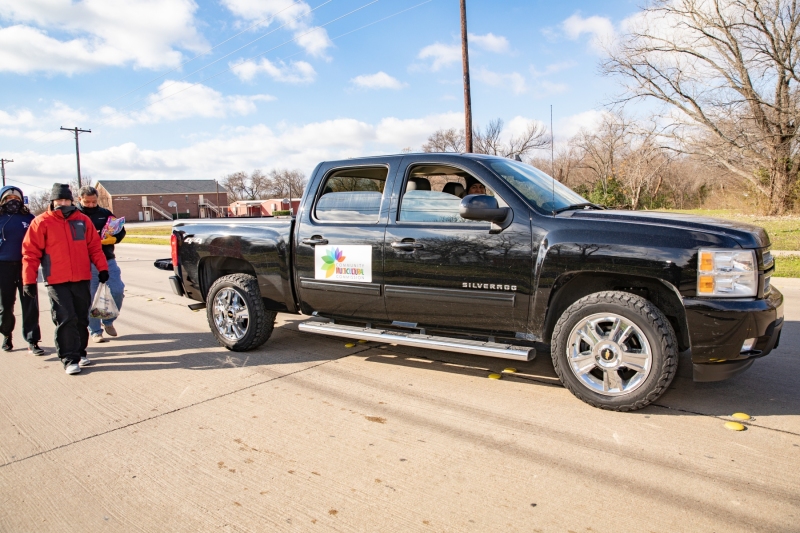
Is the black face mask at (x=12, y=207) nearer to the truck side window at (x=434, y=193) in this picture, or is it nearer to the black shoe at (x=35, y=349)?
the black shoe at (x=35, y=349)

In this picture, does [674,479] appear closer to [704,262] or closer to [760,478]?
[760,478]

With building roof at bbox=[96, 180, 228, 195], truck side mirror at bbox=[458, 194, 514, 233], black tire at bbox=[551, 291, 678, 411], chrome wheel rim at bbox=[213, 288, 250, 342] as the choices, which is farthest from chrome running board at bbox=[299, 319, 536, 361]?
building roof at bbox=[96, 180, 228, 195]

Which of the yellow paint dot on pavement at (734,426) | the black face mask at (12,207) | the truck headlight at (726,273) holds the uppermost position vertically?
the black face mask at (12,207)

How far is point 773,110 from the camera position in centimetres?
2373

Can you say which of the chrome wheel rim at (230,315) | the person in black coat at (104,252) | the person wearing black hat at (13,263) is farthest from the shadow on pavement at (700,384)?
the person wearing black hat at (13,263)

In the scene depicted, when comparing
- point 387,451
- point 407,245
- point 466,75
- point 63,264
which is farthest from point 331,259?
point 466,75

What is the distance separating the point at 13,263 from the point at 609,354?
633 centimetres

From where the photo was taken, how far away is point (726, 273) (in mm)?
3414

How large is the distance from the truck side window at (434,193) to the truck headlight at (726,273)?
163 cm

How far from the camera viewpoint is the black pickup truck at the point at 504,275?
348cm

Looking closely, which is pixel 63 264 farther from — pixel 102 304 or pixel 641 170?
pixel 641 170

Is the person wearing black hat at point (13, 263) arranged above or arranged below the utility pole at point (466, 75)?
below

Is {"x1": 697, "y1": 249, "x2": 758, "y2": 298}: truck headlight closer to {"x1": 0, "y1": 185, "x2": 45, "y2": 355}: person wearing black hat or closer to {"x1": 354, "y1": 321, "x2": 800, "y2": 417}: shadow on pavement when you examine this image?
{"x1": 354, "y1": 321, "x2": 800, "y2": 417}: shadow on pavement

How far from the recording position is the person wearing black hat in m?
5.85
